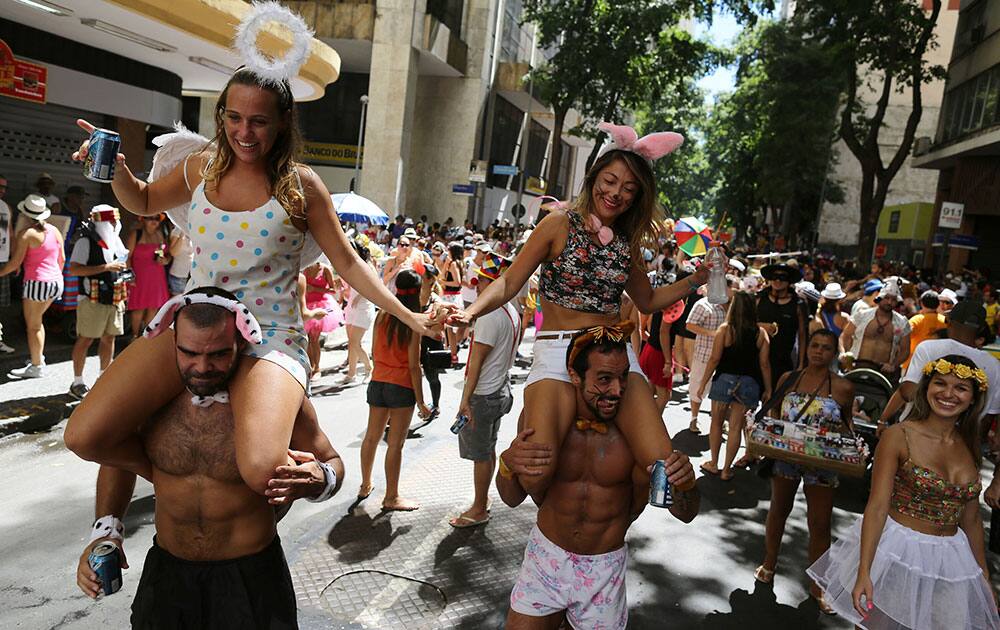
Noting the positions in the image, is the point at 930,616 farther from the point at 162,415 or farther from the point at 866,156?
the point at 866,156

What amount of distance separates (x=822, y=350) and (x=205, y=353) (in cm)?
438

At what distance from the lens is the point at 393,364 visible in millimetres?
5637

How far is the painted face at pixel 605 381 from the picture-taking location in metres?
2.99

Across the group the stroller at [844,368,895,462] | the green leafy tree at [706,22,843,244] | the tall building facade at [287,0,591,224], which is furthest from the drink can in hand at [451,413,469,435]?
the green leafy tree at [706,22,843,244]

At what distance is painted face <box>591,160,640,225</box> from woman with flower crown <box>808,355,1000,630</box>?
6.38ft

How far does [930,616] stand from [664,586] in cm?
175

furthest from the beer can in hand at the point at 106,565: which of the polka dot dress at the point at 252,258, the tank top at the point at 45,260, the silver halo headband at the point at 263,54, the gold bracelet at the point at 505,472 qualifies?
the tank top at the point at 45,260

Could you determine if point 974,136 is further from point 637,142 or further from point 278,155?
point 278,155

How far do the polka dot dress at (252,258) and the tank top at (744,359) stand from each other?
17.8 feet

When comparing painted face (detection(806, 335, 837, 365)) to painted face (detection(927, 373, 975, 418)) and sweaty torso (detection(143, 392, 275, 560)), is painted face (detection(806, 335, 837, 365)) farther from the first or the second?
sweaty torso (detection(143, 392, 275, 560))

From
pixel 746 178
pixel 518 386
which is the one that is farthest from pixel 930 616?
pixel 746 178

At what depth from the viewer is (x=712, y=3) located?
→ 75.4 feet

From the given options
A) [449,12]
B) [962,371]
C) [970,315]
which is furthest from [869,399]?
[449,12]

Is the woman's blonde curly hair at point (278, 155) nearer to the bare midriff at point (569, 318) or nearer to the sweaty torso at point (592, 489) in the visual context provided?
the bare midriff at point (569, 318)
